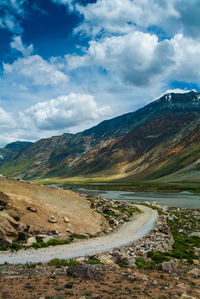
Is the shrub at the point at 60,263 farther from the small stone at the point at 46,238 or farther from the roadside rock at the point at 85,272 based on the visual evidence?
the small stone at the point at 46,238

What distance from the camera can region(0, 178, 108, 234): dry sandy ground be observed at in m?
32.0

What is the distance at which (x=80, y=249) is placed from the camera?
25.2 m

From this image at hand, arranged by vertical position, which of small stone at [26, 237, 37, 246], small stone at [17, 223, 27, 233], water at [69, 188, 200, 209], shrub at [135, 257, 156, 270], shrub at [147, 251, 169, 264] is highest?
small stone at [17, 223, 27, 233]

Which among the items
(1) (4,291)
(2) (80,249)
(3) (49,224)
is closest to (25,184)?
(3) (49,224)

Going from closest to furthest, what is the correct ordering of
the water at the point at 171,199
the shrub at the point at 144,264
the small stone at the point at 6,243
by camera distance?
the shrub at the point at 144,264 → the small stone at the point at 6,243 → the water at the point at 171,199

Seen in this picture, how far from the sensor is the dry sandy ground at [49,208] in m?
32.0

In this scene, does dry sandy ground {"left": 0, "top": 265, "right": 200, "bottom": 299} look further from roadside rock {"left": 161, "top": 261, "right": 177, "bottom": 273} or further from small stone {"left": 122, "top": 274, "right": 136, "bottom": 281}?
roadside rock {"left": 161, "top": 261, "right": 177, "bottom": 273}

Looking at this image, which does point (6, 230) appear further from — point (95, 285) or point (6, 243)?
point (95, 285)

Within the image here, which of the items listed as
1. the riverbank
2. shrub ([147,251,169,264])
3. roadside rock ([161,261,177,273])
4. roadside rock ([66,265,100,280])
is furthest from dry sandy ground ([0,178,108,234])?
roadside rock ([161,261,177,273])

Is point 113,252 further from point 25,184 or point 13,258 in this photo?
point 25,184

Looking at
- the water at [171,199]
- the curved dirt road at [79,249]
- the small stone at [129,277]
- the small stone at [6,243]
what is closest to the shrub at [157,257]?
the curved dirt road at [79,249]

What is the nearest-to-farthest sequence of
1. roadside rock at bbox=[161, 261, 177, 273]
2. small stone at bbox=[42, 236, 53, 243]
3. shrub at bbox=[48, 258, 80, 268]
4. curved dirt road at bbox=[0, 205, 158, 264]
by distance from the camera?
shrub at bbox=[48, 258, 80, 268] < roadside rock at bbox=[161, 261, 177, 273] < curved dirt road at bbox=[0, 205, 158, 264] < small stone at bbox=[42, 236, 53, 243]

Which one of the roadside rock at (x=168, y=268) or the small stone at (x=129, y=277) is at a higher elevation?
the small stone at (x=129, y=277)

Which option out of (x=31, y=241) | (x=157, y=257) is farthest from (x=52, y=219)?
(x=157, y=257)
